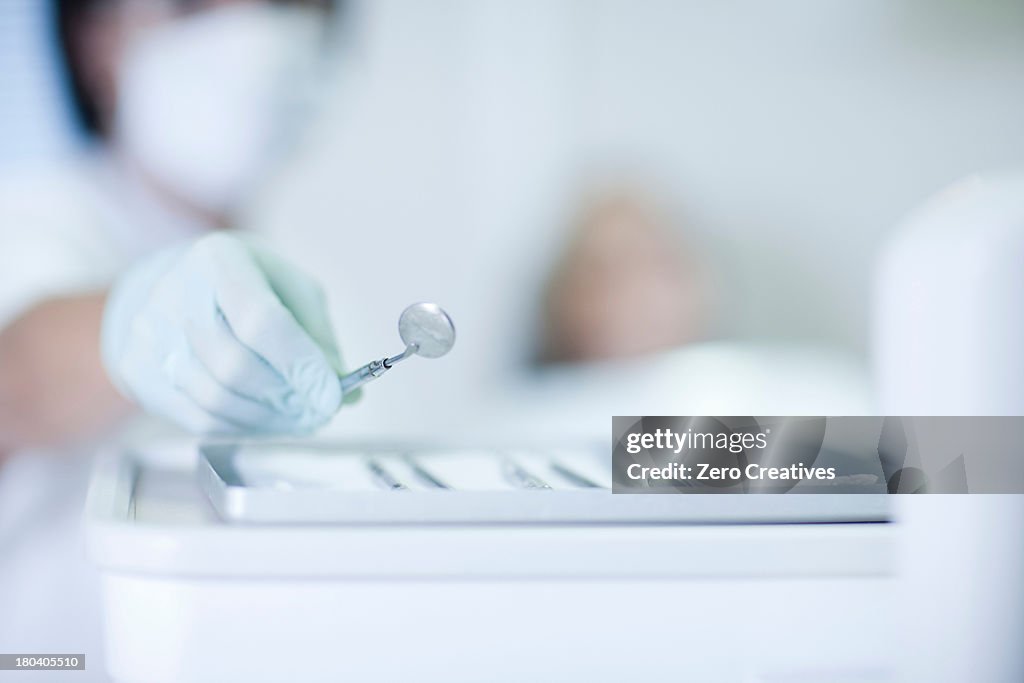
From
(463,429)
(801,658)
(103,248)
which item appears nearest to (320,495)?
(801,658)

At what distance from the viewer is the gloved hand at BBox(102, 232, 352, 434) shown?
1.63 feet

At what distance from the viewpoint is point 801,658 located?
32 centimetres

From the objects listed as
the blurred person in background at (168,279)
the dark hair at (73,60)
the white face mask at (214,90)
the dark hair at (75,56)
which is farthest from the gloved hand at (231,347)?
the dark hair at (73,60)

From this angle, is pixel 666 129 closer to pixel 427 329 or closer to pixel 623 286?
pixel 623 286

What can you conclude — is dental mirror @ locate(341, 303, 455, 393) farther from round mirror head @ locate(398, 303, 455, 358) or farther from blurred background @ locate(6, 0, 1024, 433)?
blurred background @ locate(6, 0, 1024, 433)

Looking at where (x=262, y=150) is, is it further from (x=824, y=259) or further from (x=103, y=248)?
(x=824, y=259)

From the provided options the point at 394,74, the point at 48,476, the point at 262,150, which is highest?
the point at 394,74

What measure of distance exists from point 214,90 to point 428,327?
0.91 m

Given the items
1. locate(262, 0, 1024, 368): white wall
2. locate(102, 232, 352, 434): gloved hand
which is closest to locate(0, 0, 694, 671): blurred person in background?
locate(102, 232, 352, 434): gloved hand

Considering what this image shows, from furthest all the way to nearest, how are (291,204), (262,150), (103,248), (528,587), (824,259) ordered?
1. (824,259)
2. (291,204)
3. (262,150)
4. (103,248)
5. (528,587)

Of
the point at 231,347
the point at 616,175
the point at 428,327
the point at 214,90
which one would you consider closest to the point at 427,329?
the point at 428,327

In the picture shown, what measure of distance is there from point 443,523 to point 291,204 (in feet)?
4.52

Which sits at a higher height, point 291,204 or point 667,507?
point 291,204

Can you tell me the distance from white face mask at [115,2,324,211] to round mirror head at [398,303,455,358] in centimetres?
90
